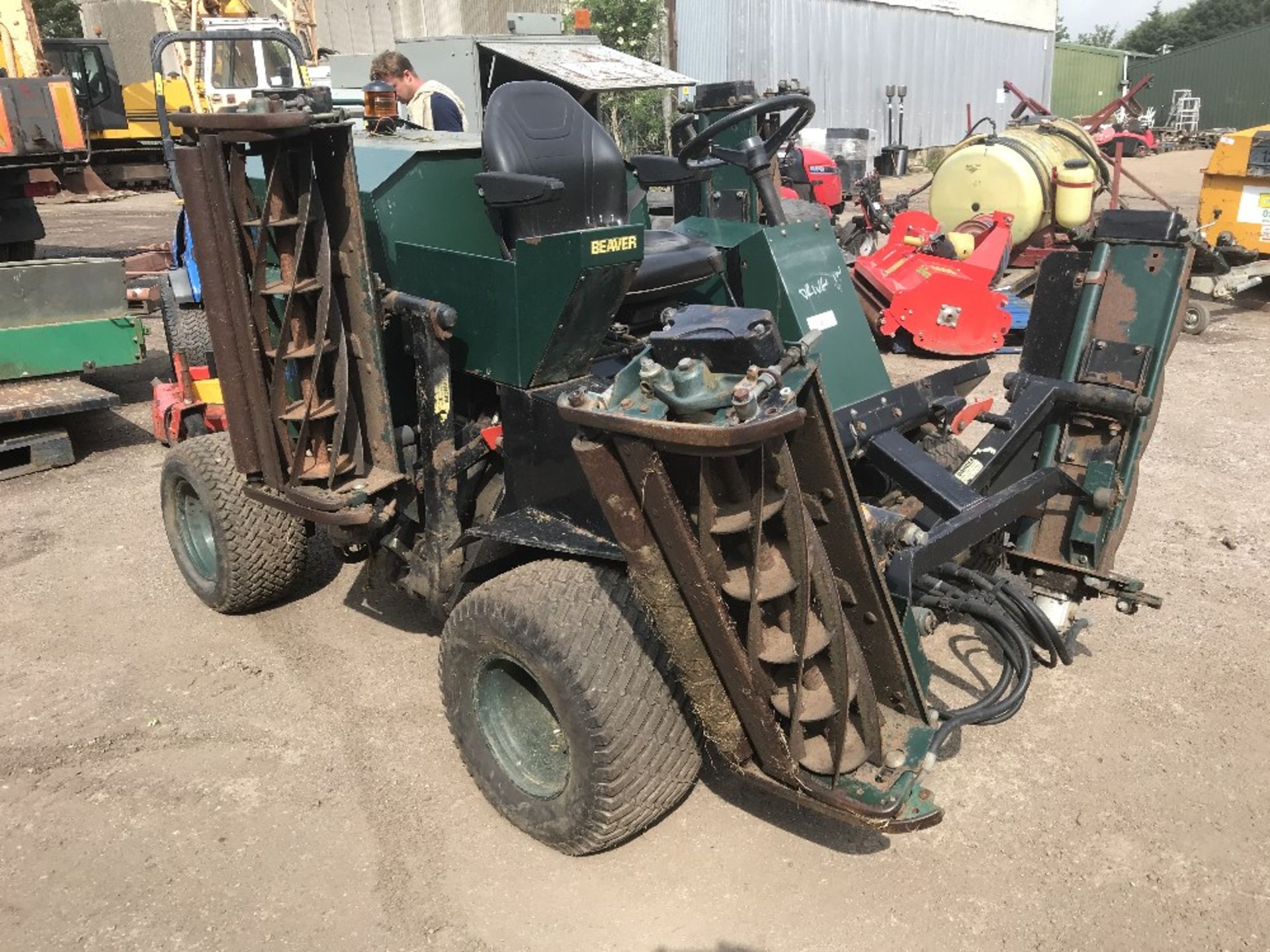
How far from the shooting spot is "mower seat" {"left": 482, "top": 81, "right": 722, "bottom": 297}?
304 cm

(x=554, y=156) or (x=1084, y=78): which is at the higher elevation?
(x=554, y=156)

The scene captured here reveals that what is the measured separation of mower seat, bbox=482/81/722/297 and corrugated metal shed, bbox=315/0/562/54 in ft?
63.2

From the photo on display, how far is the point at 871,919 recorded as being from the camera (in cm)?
245

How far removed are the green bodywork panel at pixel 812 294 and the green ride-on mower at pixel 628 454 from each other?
0.01 metres

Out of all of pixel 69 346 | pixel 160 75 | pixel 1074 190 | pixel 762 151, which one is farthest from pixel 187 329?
pixel 1074 190

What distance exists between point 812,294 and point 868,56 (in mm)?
19522

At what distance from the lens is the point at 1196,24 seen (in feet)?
222

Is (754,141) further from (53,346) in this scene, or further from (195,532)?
(53,346)

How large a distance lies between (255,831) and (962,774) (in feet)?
6.41

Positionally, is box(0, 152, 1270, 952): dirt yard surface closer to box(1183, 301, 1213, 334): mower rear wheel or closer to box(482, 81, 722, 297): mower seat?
box(482, 81, 722, 297): mower seat

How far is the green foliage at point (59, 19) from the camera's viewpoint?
2860 centimetres

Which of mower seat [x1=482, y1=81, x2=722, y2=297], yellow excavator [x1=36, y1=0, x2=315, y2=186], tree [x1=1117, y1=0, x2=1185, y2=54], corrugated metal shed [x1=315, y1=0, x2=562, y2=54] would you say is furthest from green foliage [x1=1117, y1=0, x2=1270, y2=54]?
mower seat [x1=482, y1=81, x2=722, y2=297]

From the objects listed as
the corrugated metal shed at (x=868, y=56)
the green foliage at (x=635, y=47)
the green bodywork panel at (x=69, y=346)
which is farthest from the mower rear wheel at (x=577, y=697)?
the corrugated metal shed at (x=868, y=56)

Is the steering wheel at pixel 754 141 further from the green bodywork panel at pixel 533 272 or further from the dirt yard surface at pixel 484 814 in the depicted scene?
the dirt yard surface at pixel 484 814
